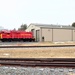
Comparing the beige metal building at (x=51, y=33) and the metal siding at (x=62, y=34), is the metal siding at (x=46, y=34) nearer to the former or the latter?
the beige metal building at (x=51, y=33)

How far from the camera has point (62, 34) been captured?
222 ft

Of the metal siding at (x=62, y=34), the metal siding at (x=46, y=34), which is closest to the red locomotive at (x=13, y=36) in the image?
the metal siding at (x=46, y=34)

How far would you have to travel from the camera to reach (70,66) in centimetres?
1243

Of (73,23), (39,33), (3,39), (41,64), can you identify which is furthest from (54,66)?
(73,23)

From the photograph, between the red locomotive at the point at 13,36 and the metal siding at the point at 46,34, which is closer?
the red locomotive at the point at 13,36

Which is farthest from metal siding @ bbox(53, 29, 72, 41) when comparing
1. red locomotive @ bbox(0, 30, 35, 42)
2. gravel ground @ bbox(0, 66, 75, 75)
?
gravel ground @ bbox(0, 66, 75, 75)

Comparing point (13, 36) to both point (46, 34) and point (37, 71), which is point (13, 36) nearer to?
point (46, 34)

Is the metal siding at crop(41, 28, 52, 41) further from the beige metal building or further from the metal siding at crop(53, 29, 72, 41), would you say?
the metal siding at crop(53, 29, 72, 41)

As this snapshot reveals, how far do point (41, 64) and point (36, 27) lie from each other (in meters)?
54.1

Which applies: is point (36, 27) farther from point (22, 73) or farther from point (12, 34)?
point (22, 73)

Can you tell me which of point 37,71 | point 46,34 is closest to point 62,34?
point 46,34

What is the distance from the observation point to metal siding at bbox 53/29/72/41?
66.6m

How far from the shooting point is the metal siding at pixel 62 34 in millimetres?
66644

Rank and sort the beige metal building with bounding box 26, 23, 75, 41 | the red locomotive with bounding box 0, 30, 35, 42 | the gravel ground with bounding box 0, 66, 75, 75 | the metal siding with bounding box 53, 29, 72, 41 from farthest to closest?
the metal siding with bounding box 53, 29, 72, 41, the beige metal building with bounding box 26, 23, 75, 41, the red locomotive with bounding box 0, 30, 35, 42, the gravel ground with bounding box 0, 66, 75, 75
